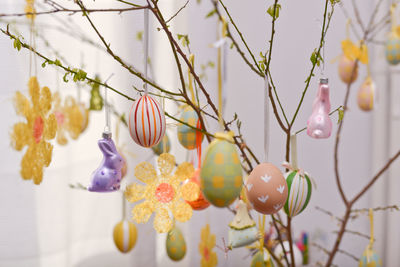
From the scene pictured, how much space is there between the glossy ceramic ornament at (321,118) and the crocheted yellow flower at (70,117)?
46 cm

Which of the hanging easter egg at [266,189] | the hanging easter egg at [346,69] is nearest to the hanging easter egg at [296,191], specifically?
the hanging easter egg at [266,189]

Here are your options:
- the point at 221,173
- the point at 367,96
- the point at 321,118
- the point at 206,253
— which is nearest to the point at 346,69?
the point at 367,96

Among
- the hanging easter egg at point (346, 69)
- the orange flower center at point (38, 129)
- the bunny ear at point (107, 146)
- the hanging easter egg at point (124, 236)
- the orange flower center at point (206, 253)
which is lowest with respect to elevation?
the orange flower center at point (206, 253)

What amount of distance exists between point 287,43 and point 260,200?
625 mm

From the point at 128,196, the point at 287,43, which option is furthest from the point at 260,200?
the point at 287,43

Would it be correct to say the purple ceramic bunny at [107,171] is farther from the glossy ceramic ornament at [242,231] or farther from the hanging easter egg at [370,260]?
the hanging easter egg at [370,260]

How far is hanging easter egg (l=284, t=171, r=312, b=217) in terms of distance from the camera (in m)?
0.49

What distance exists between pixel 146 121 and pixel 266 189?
152mm

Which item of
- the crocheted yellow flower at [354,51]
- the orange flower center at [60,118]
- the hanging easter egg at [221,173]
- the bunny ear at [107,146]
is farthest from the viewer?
the orange flower center at [60,118]

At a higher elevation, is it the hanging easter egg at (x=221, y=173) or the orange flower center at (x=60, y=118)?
the orange flower center at (x=60, y=118)

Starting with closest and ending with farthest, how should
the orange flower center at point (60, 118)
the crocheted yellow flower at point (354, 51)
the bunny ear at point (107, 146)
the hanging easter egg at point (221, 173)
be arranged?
the hanging easter egg at point (221, 173) < the bunny ear at point (107, 146) < the crocheted yellow flower at point (354, 51) < the orange flower center at point (60, 118)

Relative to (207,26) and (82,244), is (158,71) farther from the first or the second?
(82,244)

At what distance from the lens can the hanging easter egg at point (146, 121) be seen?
0.47 m

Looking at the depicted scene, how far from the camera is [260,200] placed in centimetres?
44
